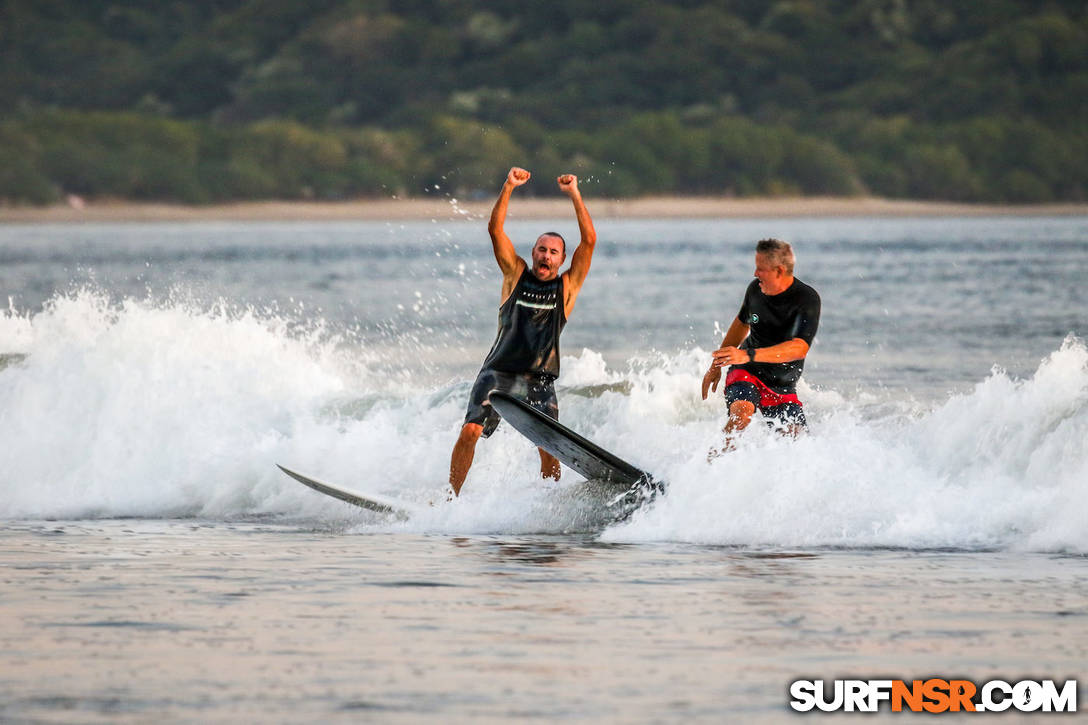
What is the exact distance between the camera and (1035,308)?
106 feet

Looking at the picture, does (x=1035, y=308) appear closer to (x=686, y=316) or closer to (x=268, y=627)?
(x=686, y=316)

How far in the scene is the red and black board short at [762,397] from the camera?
10.8 m

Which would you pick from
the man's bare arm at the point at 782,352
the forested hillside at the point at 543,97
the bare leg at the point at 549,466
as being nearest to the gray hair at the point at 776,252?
the man's bare arm at the point at 782,352

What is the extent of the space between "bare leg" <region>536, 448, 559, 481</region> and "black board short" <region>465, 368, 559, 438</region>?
1.21ft

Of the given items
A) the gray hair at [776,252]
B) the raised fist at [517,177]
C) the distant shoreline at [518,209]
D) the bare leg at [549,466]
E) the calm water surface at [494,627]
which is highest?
the distant shoreline at [518,209]

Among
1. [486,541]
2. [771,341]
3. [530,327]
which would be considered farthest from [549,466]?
[771,341]

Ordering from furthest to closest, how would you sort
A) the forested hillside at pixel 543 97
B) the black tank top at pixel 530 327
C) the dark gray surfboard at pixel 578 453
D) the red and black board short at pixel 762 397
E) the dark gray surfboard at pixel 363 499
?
1. the forested hillside at pixel 543 97
2. the dark gray surfboard at pixel 363 499
3. the black tank top at pixel 530 327
4. the dark gray surfboard at pixel 578 453
5. the red and black board short at pixel 762 397

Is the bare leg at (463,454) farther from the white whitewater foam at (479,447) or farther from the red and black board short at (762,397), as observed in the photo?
the red and black board short at (762,397)

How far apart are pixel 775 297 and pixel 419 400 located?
18.9 feet

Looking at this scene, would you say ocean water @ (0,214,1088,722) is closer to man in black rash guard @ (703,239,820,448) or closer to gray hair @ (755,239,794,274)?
man in black rash guard @ (703,239,820,448)

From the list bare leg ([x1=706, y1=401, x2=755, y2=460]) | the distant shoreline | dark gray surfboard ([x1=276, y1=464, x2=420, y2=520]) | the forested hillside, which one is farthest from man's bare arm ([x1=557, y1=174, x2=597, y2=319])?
the distant shoreline

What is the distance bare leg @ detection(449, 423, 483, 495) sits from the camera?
37.0 feet

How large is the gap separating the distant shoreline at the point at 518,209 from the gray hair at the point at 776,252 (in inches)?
4444

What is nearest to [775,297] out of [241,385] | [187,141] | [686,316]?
[241,385]
